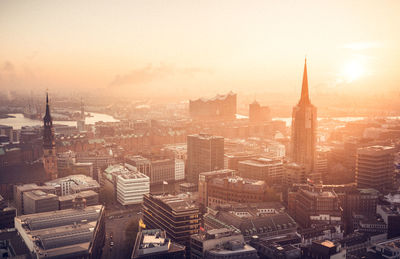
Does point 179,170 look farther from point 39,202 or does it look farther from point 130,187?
point 39,202

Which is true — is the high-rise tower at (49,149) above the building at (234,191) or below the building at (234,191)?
above

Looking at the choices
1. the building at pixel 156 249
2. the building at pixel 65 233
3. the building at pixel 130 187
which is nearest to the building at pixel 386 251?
the building at pixel 156 249

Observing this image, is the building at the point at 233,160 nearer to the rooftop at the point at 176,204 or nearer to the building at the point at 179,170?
the building at the point at 179,170

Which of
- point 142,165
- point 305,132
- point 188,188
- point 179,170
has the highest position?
point 305,132

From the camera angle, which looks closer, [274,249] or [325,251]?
[325,251]

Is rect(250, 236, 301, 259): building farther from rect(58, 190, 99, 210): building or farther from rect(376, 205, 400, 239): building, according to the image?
rect(58, 190, 99, 210): building

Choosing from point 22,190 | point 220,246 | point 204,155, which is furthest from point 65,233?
point 204,155

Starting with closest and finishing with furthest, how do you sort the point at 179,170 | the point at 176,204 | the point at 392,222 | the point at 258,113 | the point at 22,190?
the point at 176,204 → the point at 392,222 → the point at 22,190 → the point at 179,170 → the point at 258,113

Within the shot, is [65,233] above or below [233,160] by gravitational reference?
below
